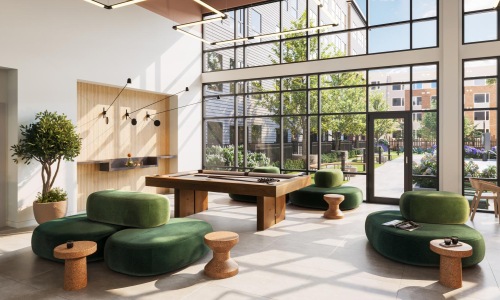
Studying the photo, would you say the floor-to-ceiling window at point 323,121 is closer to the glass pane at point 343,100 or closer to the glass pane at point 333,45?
the glass pane at point 343,100

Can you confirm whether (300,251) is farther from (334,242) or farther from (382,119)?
(382,119)

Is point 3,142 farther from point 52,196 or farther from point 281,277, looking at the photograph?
point 281,277

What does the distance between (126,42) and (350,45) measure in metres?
5.51

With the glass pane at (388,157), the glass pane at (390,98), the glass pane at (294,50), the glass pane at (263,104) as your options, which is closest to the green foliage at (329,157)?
the glass pane at (388,157)

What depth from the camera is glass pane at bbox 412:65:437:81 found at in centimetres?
798

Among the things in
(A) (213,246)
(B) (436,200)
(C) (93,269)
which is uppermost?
(B) (436,200)

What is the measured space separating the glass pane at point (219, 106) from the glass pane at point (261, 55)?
1225 mm

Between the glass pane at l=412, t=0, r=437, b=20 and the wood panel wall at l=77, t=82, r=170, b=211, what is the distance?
682 centimetres

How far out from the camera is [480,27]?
7.56 meters

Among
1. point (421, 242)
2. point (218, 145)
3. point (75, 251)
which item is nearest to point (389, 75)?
point (218, 145)

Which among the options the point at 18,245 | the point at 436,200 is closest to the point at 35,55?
the point at 18,245

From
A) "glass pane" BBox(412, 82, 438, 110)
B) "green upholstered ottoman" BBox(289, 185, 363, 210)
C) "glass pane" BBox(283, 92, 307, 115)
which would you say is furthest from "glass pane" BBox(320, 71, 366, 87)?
"green upholstered ottoman" BBox(289, 185, 363, 210)

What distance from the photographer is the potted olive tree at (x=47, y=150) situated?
6.01 meters

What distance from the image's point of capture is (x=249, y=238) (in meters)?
5.53
